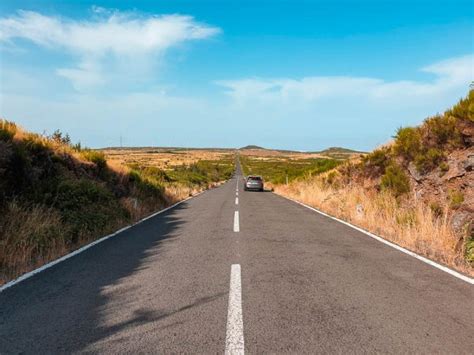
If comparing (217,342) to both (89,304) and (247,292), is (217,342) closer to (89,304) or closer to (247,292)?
(247,292)

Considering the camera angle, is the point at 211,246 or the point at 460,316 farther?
the point at 211,246

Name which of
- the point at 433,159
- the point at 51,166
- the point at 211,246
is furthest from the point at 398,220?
the point at 51,166

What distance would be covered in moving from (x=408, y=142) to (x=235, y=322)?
12187 millimetres

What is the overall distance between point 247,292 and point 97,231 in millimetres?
5762

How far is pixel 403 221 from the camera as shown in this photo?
9.62 m

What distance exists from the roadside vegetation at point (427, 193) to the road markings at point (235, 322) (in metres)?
3.71

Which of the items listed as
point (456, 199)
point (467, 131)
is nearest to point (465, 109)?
point (467, 131)

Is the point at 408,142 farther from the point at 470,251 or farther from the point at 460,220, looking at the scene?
the point at 470,251

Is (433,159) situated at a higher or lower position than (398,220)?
higher

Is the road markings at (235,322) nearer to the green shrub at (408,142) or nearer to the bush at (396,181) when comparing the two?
the bush at (396,181)

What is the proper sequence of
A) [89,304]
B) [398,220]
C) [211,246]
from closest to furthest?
[89,304]
[211,246]
[398,220]

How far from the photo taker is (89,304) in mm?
4418

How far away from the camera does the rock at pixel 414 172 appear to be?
1220cm

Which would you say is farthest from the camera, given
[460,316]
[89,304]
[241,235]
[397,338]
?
[241,235]
